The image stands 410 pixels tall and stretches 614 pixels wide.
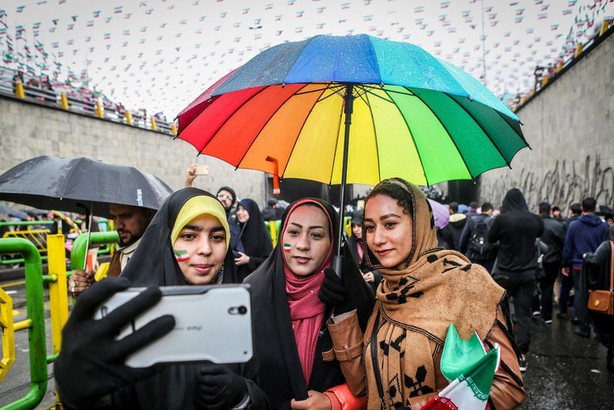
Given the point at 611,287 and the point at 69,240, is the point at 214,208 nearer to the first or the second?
the point at 611,287

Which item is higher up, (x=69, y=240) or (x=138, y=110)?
(x=138, y=110)

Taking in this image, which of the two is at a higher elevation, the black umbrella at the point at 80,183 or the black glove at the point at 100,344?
the black umbrella at the point at 80,183

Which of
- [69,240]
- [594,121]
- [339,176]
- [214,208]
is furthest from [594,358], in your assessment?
[69,240]

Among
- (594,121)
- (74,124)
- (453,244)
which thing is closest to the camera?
(453,244)

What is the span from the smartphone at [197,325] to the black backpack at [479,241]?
5.69m

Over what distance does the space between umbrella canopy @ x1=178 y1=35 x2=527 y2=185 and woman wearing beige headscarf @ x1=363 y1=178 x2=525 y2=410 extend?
605 mm

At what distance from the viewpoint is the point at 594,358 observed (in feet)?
16.5

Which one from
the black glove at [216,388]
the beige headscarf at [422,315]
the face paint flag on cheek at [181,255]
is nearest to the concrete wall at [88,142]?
the face paint flag on cheek at [181,255]

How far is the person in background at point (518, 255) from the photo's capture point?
5.18 meters

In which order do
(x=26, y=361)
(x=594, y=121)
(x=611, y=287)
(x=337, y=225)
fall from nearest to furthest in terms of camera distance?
(x=337, y=225) < (x=611, y=287) < (x=26, y=361) < (x=594, y=121)

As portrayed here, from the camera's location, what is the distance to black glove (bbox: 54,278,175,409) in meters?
0.94

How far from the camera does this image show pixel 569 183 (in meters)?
10.8

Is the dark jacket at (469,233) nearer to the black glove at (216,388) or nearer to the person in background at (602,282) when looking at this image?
the person in background at (602,282)

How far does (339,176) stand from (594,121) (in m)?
9.27
